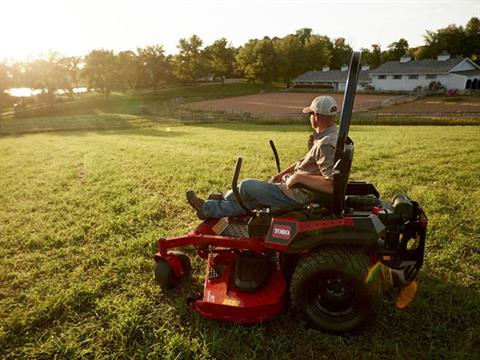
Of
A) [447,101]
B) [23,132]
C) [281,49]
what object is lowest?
[447,101]

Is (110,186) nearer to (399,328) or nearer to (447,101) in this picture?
(399,328)

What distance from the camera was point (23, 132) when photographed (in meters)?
25.0

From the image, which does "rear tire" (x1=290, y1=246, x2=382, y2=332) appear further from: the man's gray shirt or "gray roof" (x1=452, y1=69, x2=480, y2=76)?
"gray roof" (x1=452, y1=69, x2=480, y2=76)

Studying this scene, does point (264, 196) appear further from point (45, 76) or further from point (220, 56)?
point (220, 56)

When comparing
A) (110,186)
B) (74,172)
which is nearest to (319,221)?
(110,186)

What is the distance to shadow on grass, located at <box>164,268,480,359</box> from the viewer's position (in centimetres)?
297

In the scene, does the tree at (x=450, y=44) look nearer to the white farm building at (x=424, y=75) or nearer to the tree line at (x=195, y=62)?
the tree line at (x=195, y=62)

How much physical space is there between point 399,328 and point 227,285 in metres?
1.77

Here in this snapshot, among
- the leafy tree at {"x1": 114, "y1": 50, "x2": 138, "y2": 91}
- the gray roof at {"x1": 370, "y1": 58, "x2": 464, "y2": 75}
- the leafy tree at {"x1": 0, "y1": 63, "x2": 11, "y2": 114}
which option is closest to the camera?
the gray roof at {"x1": 370, "y1": 58, "x2": 464, "y2": 75}

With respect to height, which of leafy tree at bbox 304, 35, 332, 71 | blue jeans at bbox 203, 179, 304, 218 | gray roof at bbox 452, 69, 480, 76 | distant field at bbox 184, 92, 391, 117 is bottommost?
distant field at bbox 184, 92, 391, 117

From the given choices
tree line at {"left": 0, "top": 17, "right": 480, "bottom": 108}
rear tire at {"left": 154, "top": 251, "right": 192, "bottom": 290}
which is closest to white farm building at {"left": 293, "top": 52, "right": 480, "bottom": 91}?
tree line at {"left": 0, "top": 17, "right": 480, "bottom": 108}

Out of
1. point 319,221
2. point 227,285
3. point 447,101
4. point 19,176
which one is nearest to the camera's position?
point 319,221

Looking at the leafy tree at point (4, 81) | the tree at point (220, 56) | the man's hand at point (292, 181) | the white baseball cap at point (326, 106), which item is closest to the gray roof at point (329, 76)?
the tree at point (220, 56)

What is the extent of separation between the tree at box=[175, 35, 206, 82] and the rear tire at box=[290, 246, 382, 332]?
3251 inches
